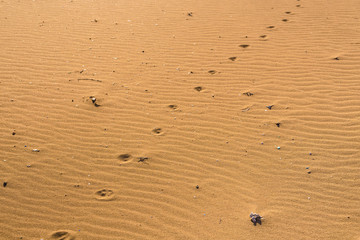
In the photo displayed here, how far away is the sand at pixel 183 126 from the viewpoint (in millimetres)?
3508

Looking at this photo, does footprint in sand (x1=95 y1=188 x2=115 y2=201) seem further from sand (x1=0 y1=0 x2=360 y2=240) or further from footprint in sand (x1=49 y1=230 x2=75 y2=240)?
footprint in sand (x1=49 y1=230 x2=75 y2=240)

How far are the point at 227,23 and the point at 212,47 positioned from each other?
1.28 metres

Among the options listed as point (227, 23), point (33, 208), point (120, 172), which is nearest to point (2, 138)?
point (33, 208)

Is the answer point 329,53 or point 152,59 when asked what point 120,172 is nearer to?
point 152,59

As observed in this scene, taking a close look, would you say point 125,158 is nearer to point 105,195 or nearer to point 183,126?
point 105,195

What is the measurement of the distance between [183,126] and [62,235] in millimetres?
2188

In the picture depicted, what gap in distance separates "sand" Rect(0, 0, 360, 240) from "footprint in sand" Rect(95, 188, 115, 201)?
0.01 meters

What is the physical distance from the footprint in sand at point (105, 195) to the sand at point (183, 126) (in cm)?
1

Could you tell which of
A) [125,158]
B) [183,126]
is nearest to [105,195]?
[125,158]

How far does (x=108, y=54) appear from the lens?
20.9 feet

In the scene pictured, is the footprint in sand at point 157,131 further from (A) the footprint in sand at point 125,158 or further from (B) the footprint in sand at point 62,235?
(B) the footprint in sand at point 62,235

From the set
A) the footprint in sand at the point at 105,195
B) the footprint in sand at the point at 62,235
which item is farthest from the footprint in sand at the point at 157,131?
the footprint in sand at the point at 62,235

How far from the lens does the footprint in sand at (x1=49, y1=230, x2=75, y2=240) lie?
10.9 ft

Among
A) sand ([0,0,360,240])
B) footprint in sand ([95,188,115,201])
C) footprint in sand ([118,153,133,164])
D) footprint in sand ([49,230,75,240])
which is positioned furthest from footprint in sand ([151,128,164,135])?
footprint in sand ([49,230,75,240])
